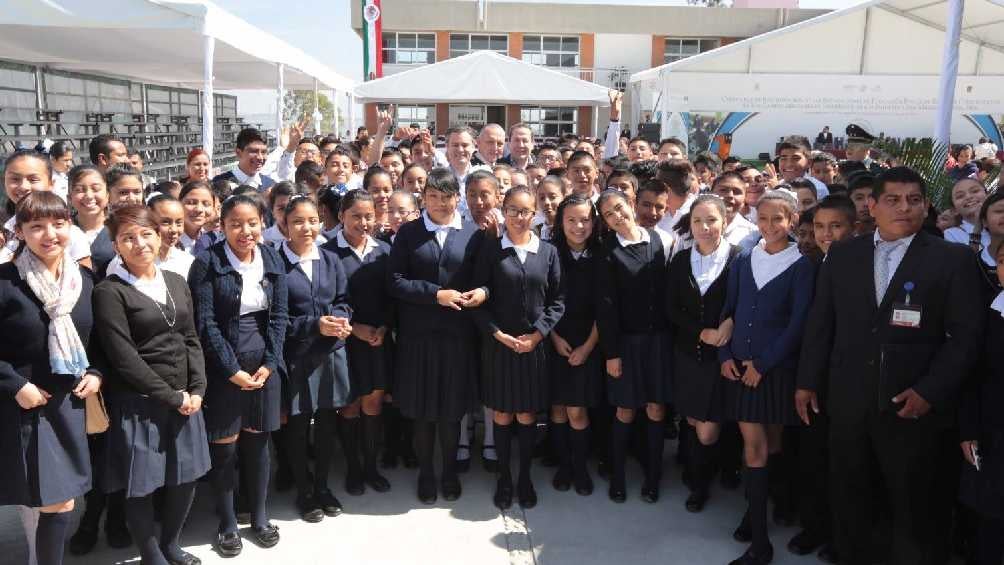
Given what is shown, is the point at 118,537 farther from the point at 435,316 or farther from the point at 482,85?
the point at 482,85

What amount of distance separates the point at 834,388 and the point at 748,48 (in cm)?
1438

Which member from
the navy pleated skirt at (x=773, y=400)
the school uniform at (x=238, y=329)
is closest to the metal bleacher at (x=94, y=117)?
the school uniform at (x=238, y=329)

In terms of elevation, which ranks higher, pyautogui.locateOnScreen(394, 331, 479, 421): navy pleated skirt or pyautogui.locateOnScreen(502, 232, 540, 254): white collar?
pyautogui.locateOnScreen(502, 232, 540, 254): white collar

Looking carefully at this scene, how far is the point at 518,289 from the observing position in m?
3.49

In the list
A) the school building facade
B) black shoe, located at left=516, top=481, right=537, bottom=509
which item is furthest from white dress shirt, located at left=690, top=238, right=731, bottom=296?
the school building facade

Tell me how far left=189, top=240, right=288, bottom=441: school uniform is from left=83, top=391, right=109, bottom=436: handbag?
1.42 feet

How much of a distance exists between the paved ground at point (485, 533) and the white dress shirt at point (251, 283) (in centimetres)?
107

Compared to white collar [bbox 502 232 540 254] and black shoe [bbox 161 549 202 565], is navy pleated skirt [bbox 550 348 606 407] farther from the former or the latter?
black shoe [bbox 161 549 202 565]

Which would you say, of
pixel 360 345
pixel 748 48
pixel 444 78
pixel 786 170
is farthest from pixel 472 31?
pixel 360 345

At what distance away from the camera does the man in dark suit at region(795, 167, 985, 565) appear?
2.59m

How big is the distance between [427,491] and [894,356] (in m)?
2.21

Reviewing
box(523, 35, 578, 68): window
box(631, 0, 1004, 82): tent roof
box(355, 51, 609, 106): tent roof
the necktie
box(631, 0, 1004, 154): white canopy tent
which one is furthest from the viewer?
box(523, 35, 578, 68): window

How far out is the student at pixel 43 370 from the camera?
8.23ft

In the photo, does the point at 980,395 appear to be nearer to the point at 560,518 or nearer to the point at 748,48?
the point at 560,518
